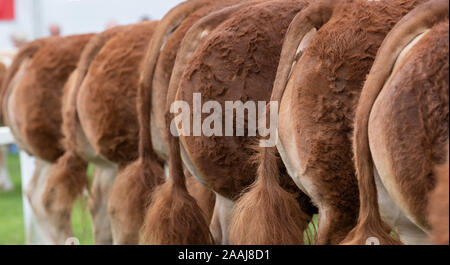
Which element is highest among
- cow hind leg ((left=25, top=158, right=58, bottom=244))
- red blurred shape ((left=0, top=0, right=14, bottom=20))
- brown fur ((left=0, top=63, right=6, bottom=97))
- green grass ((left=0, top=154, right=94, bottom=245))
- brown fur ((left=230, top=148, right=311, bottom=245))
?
brown fur ((left=230, top=148, right=311, bottom=245))

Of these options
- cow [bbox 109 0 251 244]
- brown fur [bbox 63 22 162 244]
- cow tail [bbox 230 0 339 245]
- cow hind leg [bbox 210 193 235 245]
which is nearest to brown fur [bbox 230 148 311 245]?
cow tail [bbox 230 0 339 245]

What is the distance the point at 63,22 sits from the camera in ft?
22.7

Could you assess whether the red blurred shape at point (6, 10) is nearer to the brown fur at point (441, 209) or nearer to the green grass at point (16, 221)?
the green grass at point (16, 221)

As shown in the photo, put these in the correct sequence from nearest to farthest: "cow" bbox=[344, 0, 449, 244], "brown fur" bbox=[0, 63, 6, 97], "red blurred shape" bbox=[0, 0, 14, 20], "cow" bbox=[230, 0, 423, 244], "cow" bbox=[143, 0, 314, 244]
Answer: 1. "cow" bbox=[344, 0, 449, 244]
2. "cow" bbox=[230, 0, 423, 244]
3. "cow" bbox=[143, 0, 314, 244]
4. "brown fur" bbox=[0, 63, 6, 97]
5. "red blurred shape" bbox=[0, 0, 14, 20]

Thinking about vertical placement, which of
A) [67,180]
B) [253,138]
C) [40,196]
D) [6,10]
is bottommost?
[40,196]

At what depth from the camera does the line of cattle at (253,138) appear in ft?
5.83

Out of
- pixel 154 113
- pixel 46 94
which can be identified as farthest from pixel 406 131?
pixel 46 94

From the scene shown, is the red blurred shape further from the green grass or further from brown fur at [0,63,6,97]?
brown fur at [0,63,6,97]

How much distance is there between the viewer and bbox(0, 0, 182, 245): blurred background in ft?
18.8

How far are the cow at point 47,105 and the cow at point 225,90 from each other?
143cm

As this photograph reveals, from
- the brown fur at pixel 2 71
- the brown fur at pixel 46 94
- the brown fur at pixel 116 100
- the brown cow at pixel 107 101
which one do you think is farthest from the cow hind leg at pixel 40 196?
the brown fur at pixel 2 71

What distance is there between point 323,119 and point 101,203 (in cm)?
199

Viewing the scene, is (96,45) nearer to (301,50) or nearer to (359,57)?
(301,50)

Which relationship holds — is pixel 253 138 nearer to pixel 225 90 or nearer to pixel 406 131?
pixel 225 90
